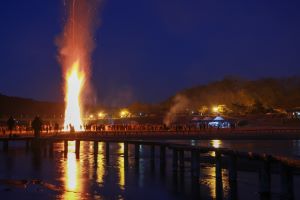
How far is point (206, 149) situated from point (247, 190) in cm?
555

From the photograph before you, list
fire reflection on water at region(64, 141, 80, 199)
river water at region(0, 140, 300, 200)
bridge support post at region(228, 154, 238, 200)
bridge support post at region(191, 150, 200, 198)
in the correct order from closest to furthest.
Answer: fire reflection on water at region(64, 141, 80, 199) < river water at region(0, 140, 300, 200) < bridge support post at region(228, 154, 238, 200) < bridge support post at region(191, 150, 200, 198)

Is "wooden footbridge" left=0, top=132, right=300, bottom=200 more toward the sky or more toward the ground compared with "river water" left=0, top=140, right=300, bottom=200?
more toward the sky

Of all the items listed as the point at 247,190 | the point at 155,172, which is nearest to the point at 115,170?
the point at 155,172

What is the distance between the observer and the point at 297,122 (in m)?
113

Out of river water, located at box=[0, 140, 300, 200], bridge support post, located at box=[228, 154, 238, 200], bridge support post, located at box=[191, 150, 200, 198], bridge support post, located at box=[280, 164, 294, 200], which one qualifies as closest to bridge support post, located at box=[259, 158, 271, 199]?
river water, located at box=[0, 140, 300, 200]

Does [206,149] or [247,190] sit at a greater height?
[206,149]

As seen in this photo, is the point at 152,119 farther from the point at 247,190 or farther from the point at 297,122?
the point at 247,190

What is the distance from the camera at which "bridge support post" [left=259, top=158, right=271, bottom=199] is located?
27.6m

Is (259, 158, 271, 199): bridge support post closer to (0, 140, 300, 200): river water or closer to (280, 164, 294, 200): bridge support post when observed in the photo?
(0, 140, 300, 200): river water

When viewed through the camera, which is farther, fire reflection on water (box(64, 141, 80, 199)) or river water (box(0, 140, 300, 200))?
river water (box(0, 140, 300, 200))

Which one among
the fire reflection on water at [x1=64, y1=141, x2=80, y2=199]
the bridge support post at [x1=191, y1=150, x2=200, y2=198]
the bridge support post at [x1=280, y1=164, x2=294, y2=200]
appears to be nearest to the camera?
the bridge support post at [x1=280, y1=164, x2=294, y2=200]

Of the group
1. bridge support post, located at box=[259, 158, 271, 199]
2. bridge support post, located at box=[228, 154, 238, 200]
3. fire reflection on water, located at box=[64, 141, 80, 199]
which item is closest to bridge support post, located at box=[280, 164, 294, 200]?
bridge support post, located at box=[259, 158, 271, 199]

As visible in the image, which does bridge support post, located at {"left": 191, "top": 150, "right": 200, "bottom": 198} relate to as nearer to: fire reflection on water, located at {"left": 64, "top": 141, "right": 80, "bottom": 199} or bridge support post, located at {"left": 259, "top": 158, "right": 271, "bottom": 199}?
bridge support post, located at {"left": 259, "top": 158, "right": 271, "bottom": 199}

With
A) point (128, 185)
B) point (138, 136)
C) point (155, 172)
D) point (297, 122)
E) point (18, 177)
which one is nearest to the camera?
point (128, 185)
